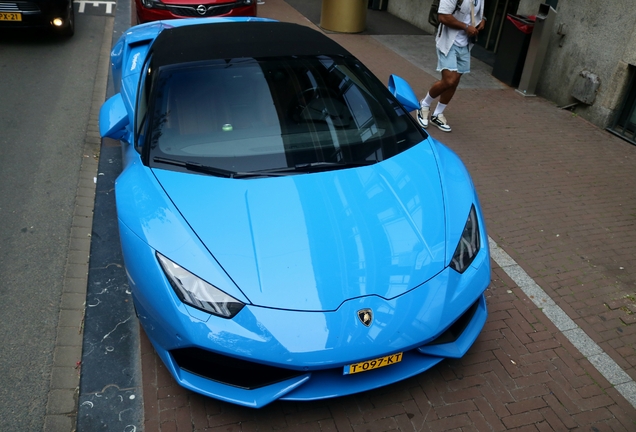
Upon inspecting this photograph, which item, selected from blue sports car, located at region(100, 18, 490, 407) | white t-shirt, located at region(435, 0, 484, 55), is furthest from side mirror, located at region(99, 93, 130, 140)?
white t-shirt, located at region(435, 0, 484, 55)

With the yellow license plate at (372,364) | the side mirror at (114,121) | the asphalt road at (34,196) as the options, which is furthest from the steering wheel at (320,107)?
the asphalt road at (34,196)

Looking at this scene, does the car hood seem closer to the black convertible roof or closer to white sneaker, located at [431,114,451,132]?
the black convertible roof

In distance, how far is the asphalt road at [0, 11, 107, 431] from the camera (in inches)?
120

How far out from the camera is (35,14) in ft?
28.1

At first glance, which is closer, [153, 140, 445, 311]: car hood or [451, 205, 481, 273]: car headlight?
[153, 140, 445, 311]: car hood

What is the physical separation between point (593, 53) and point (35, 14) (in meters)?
8.42

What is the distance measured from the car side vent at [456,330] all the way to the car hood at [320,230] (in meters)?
0.34

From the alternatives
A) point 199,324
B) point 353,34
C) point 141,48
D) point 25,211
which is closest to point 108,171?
point 25,211

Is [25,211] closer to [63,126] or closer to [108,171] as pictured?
[108,171]

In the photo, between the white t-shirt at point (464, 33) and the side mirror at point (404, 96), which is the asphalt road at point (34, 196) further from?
the white t-shirt at point (464, 33)

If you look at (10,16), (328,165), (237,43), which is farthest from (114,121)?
(10,16)

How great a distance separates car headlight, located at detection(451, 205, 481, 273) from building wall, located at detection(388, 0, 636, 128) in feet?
15.6

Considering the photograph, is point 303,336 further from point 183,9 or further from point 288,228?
point 183,9

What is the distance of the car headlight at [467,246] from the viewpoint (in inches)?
110
